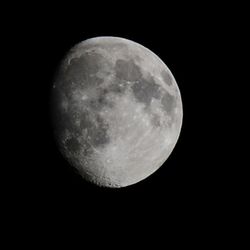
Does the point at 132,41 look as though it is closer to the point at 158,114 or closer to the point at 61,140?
the point at 158,114

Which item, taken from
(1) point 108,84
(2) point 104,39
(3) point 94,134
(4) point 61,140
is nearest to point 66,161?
(4) point 61,140

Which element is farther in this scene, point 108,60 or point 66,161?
point 66,161

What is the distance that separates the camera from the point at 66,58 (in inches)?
193

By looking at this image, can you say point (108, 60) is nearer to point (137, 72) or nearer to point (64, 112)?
point (137, 72)

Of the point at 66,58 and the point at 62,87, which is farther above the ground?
the point at 66,58

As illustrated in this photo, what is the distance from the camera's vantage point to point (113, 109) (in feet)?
14.9

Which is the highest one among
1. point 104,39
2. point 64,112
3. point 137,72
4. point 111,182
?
point 104,39

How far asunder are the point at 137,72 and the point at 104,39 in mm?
675

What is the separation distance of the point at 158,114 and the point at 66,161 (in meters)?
1.25

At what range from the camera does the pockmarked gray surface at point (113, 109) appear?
179 inches

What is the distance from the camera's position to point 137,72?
466cm

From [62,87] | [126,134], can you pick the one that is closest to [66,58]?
[62,87]

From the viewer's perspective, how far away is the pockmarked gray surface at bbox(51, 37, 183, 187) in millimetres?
4555

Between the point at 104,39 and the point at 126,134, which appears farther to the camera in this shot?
the point at 104,39
